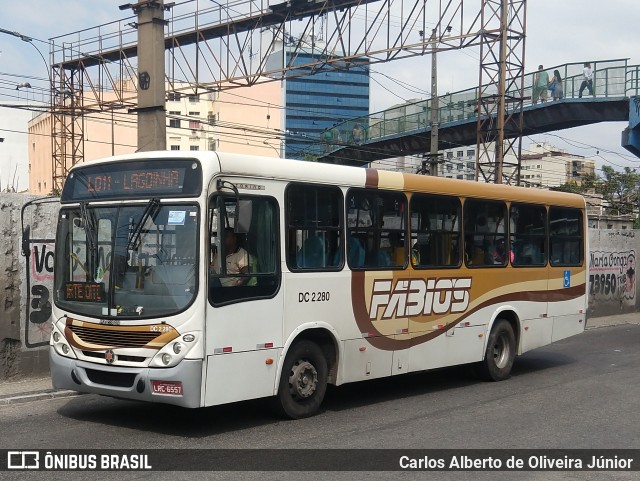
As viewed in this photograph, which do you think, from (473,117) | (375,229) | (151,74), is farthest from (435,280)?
(473,117)

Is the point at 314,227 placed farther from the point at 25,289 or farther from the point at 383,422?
the point at 25,289

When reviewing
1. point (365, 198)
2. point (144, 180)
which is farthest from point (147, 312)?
point (365, 198)

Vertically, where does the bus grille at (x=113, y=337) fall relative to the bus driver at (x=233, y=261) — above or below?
below

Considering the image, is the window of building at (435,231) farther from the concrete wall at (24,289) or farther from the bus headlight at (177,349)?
the concrete wall at (24,289)

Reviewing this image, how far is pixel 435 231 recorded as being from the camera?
435 inches

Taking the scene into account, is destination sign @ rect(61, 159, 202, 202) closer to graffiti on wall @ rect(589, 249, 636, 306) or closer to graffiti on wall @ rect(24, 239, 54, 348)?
graffiti on wall @ rect(24, 239, 54, 348)

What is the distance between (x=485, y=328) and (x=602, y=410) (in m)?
2.55

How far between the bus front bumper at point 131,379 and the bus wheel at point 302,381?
1.31 m

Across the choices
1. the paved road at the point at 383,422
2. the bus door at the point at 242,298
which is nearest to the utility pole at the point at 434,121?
the paved road at the point at 383,422

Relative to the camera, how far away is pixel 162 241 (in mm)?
8055

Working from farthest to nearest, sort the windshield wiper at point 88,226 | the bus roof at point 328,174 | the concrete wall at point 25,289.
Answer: the concrete wall at point 25,289 → the windshield wiper at point 88,226 → the bus roof at point 328,174

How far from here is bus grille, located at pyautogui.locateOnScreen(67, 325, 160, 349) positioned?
7.94m

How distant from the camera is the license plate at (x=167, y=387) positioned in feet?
25.5

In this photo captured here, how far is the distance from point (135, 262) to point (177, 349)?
Answer: 3.35 feet
